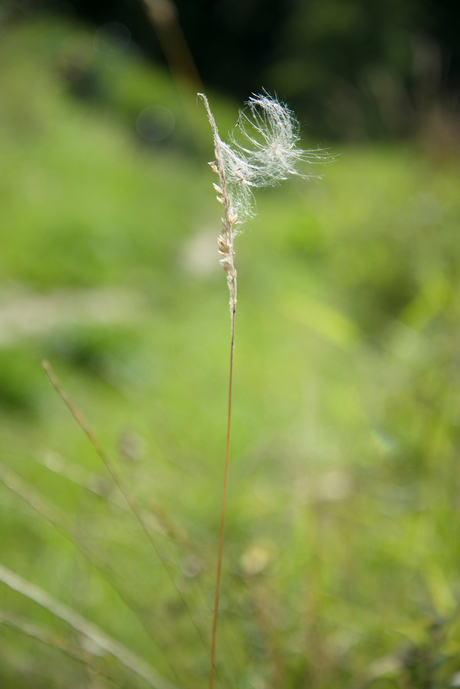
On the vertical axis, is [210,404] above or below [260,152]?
above

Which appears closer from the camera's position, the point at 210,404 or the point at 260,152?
the point at 260,152

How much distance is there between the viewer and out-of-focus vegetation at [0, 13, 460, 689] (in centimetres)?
82

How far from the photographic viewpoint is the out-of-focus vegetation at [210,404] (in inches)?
32.2

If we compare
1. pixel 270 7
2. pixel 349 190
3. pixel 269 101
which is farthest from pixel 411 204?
pixel 270 7

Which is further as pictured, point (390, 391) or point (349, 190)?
point (349, 190)

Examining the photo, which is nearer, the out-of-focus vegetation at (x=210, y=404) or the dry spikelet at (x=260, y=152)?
the dry spikelet at (x=260, y=152)

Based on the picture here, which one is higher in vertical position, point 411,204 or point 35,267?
point 411,204

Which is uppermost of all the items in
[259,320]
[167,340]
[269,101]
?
[259,320]

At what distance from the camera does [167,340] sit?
312 centimetres

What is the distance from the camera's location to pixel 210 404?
2646mm

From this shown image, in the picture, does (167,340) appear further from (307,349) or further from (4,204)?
(4,204)

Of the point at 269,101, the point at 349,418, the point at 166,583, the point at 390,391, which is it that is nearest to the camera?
the point at 269,101

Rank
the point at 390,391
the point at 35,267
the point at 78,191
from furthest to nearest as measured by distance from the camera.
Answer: the point at 78,191, the point at 35,267, the point at 390,391

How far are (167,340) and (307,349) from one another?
89cm
